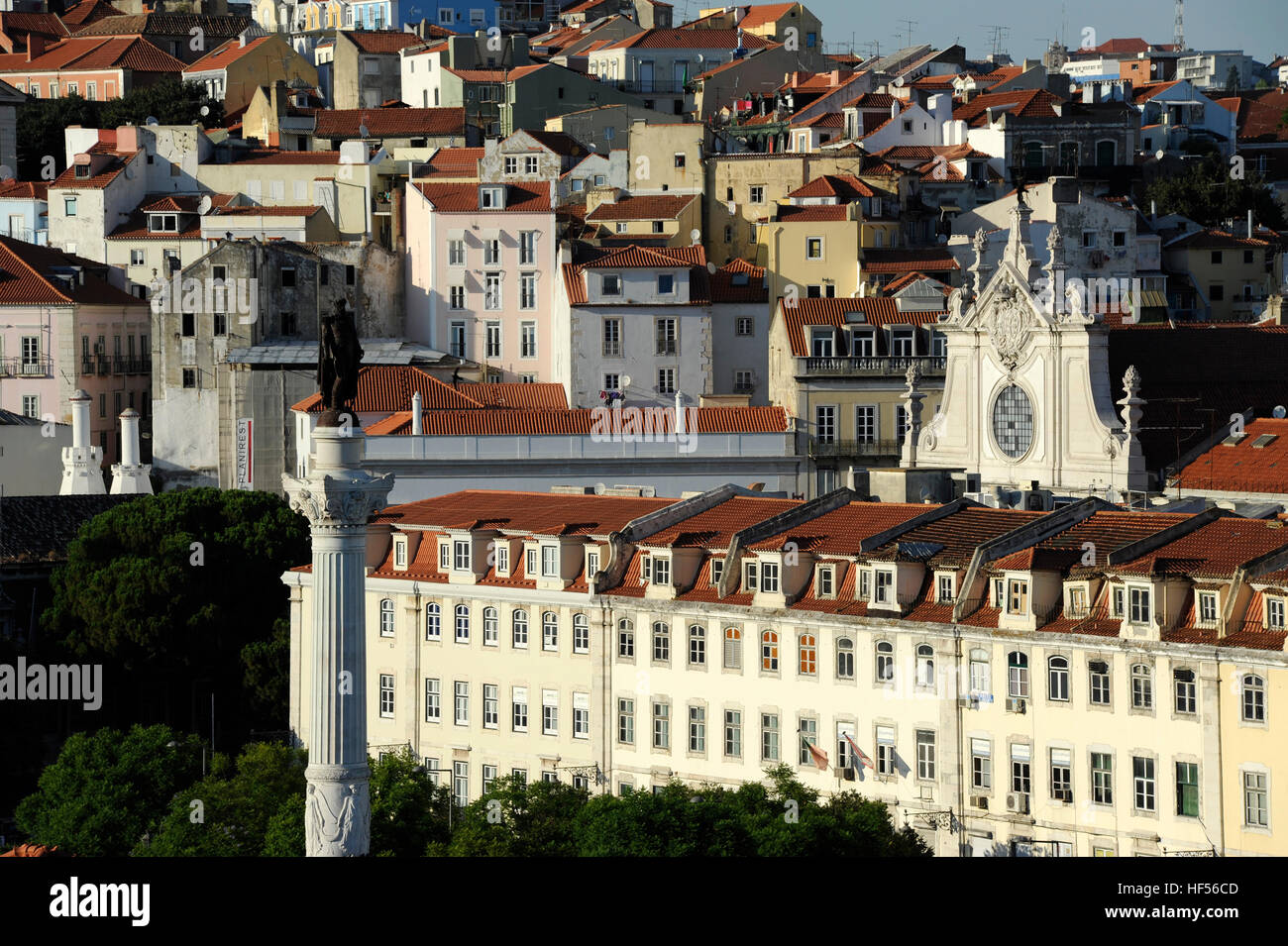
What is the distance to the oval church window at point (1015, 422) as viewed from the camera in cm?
9031

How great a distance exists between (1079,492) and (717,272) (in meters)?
26.5

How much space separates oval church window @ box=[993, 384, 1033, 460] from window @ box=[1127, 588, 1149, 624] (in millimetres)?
30029

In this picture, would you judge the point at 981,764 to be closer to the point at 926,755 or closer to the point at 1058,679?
the point at 926,755

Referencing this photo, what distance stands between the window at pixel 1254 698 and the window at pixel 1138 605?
282cm

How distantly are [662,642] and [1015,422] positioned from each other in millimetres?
23811

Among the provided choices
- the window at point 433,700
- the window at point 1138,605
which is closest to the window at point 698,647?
the window at point 433,700

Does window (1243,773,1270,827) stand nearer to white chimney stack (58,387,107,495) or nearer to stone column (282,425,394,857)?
stone column (282,425,394,857)

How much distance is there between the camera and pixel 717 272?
364 feet

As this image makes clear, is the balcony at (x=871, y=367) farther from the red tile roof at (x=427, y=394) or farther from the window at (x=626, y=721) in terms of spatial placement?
the window at (x=626, y=721)

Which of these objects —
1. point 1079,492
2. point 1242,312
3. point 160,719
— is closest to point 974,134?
point 1242,312

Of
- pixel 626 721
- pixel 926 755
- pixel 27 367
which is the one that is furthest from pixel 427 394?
pixel 926 755

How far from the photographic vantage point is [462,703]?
72375mm

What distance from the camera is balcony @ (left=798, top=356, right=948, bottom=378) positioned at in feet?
327
